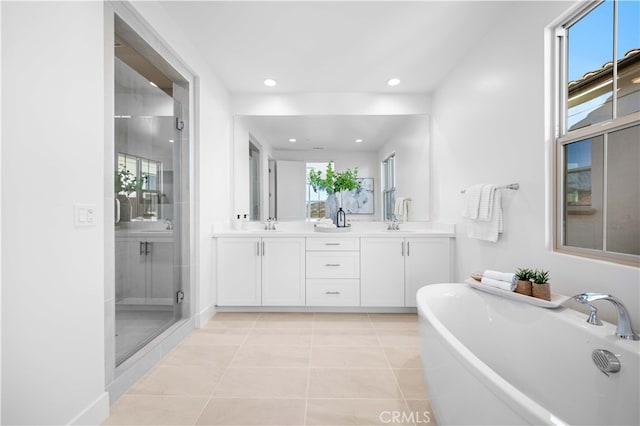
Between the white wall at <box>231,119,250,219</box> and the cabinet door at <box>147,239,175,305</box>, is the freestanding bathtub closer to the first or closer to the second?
the cabinet door at <box>147,239,175,305</box>

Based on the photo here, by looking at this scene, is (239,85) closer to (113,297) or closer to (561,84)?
(113,297)

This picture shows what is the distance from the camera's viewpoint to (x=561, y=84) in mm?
1752

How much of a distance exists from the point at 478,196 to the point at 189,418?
2.38 m

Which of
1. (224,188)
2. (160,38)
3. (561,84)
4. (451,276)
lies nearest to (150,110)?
(160,38)

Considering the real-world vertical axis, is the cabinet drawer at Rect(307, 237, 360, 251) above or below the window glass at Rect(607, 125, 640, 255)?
below

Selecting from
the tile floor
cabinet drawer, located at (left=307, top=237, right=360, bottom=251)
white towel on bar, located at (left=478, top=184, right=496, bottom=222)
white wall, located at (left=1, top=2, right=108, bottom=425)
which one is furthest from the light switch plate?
white towel on bar, located at (left=478, top=184, right=496, bottom=222)

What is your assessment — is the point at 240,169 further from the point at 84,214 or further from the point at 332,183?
the point at 84,214

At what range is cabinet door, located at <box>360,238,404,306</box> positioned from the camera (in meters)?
3.05

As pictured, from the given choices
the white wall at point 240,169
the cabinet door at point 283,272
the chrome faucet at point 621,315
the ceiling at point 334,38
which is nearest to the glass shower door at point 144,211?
the ceiling at point 334,38

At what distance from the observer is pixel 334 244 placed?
10.1 feet

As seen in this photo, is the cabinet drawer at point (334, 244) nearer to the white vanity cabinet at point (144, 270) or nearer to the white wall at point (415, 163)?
the white wall at point (415, 163)

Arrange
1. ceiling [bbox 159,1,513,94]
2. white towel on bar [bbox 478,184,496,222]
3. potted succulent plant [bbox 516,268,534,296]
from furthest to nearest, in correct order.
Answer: white towel on bar [bbox 478,184,496,222] → ceiling [bbox 159,1,513,94] → potted succulent plant [bbox 516,268,534,296]

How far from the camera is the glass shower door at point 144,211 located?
190 centimetres

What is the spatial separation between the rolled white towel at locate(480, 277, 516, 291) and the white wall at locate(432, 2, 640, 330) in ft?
0.84
